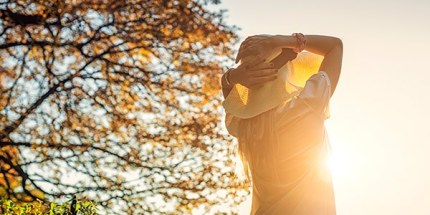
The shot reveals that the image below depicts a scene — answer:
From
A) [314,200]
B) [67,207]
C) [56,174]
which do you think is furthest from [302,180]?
[56,174]

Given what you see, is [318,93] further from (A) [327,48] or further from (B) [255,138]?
(B) [255,138]

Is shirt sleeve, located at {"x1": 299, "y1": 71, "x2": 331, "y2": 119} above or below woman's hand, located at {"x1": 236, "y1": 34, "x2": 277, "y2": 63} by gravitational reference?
below

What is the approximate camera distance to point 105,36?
37.2ft

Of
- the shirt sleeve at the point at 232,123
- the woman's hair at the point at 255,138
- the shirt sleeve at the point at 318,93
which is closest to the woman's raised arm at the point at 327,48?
the shirt sleeve at the point at 318,93

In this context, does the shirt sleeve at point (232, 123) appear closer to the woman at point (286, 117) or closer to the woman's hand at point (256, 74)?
the woman at point (286, 117)

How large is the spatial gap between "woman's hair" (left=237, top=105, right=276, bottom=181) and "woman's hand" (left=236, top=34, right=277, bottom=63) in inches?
13.7

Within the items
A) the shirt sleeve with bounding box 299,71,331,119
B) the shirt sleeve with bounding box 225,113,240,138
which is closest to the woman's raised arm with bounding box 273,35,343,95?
the shirt sleeve with bounding box 299,71,331,119

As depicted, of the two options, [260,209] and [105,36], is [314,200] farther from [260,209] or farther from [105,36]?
[105,36]

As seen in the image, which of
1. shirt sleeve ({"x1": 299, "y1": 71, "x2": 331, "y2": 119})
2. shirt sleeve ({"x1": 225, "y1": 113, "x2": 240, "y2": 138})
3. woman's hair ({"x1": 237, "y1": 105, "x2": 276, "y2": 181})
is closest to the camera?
shirt sleeve ({"x1": 299, "y1": 71, "x2": 331, "y2": 119})

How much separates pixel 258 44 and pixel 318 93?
0.46 m

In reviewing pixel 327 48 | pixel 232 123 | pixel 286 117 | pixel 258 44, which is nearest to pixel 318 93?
pixel 286 117

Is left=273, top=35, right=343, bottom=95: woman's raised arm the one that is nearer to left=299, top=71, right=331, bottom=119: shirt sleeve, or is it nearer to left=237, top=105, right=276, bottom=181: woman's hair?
left=299, top=71, right=331, bottom=119: shirt sleeve

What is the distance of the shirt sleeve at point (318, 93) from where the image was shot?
3678 mm

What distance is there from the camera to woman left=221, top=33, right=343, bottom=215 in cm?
370
